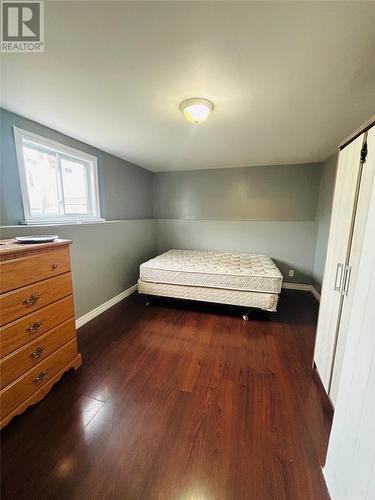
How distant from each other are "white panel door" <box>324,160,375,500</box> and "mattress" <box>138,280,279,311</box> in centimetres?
161

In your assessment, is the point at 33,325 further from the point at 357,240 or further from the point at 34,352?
the point at 357,240

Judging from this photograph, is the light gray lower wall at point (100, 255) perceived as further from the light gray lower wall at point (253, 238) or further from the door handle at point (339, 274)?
the door handle at point (339, 274)

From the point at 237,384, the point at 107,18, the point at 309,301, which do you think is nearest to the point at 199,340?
the point at 237,384

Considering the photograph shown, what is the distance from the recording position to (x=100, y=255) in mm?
2738

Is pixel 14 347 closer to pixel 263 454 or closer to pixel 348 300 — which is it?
pixel 263 454

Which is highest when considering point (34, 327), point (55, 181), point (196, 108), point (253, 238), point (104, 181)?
point (196, 108)

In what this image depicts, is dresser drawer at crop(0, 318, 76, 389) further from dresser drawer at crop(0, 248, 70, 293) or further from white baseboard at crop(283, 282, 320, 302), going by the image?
white baseboard at crop(283, 282, 320, 302)

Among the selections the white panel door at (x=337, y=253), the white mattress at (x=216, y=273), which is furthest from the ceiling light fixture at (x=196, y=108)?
the white mattress at (x=216, y=273)

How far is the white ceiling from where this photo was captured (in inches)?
36.6

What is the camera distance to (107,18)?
0.95 m

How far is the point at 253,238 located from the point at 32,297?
346 centimetres

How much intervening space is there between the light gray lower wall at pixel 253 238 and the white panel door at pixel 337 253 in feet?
7.16

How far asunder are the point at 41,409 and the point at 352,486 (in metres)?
1.80

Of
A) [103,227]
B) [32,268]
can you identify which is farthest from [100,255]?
[32,268]
